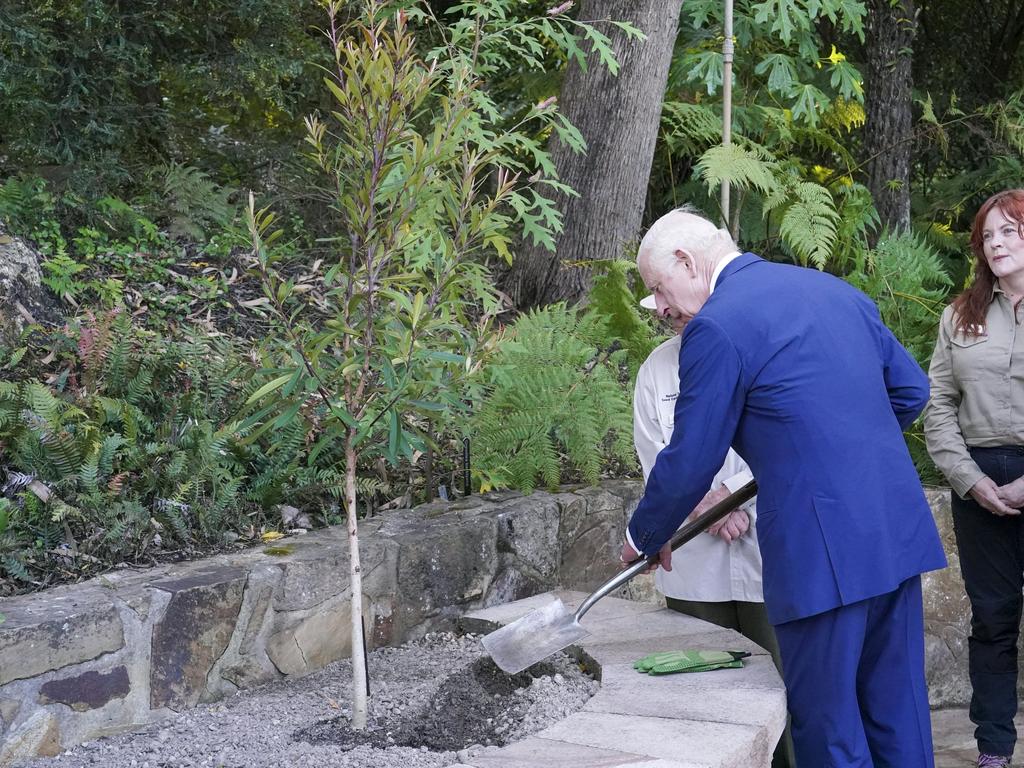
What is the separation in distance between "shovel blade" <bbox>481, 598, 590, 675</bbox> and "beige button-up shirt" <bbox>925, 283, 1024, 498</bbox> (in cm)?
175

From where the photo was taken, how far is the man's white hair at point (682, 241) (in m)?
2.87

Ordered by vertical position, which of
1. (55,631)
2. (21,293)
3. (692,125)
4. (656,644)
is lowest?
(656,644)

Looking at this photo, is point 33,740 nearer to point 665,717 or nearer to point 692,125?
point 665,717

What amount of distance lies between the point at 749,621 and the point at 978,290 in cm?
159

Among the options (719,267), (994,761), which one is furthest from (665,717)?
(994,761)

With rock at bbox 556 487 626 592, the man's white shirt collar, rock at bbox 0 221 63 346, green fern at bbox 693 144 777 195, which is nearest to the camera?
the man's white shirt collar

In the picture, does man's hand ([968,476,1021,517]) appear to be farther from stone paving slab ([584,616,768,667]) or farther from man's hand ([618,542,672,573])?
man's hand ([618,542,672,573])

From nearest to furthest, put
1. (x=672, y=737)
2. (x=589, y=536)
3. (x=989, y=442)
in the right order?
(x=672, y=737) < (x=989, y=442) < (x=589, y=536)

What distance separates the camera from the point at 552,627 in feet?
10.4

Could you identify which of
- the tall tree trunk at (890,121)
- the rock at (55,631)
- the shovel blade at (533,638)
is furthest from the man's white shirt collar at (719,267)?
the tall tree trunk at (890,121)

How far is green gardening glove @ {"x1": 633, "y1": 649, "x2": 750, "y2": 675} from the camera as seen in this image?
309 centimetres

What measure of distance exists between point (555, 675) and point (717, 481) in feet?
2.64

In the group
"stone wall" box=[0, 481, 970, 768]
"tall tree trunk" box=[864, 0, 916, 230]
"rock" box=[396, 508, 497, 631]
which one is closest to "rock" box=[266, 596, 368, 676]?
"stone wall" box=[0, 481, 970, 768]

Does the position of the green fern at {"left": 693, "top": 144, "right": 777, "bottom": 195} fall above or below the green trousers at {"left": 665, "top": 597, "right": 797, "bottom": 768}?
above
